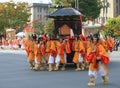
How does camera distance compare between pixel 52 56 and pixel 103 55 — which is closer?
pixel 103 55

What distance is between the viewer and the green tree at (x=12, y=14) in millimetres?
79562

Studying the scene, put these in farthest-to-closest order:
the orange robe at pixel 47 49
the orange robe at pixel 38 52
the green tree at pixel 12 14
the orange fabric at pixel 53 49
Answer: the green tree at pixel 12 14
the orange robe at pixel 47 49
the orange robe at pixel 38 52
the orange fabric at pixel 53 49

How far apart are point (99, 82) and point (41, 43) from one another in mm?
5881

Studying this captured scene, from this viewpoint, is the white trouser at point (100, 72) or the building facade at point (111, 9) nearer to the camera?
the white trouser at point (100, 72)

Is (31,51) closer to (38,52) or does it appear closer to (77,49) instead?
(38,52)

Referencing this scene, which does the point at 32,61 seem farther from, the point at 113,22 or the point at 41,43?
the point at 113,22

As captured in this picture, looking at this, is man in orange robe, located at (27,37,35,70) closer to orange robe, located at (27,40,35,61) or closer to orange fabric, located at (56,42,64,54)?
orange robe, located at (27,40,35,61)

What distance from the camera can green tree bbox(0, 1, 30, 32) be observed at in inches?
3132

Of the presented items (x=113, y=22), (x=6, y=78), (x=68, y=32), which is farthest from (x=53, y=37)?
(x=113, y=22)

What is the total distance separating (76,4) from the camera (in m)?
53.1

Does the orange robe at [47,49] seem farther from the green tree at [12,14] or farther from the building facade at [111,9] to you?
the building facade at [111,9]

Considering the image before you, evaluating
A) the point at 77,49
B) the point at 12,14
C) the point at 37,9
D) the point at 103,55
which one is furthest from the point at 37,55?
the point at 37,9

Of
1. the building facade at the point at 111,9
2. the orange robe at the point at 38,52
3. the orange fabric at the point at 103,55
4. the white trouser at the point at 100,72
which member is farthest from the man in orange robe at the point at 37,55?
the building facade at the point at 111,9

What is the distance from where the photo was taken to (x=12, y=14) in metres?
80.0
